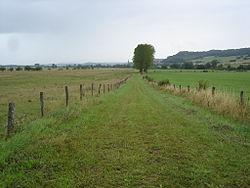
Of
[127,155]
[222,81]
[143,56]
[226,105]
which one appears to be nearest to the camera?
[127,155]

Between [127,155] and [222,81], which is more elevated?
[222,81]

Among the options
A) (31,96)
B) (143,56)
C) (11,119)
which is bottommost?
(31,96)

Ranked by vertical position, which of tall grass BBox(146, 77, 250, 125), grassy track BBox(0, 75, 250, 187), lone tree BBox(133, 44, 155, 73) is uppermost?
lone tree BBox(133, 44, 155, 73)

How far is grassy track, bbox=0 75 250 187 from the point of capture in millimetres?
4164

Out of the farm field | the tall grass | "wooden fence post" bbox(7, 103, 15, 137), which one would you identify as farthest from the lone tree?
"wooden fence post" bbox(7, 103, 15, 137)

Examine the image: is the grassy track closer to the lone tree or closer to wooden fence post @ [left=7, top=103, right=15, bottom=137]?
wooden fence post @ [left=7, top=103, right=15, bottom=137]

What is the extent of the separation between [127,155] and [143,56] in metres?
85.2

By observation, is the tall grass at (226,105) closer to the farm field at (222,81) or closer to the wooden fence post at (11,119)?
the farm field at (222,81)

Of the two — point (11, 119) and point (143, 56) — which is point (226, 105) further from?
point (143, 56)

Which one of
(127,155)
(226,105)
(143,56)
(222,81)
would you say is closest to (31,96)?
(127,155)

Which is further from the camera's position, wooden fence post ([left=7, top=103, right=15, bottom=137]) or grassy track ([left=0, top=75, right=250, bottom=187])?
wooden fence post ([left=7, top=103, right=15, bottom=137])

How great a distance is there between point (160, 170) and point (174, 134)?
2.93 m

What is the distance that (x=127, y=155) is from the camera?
5.36 meters

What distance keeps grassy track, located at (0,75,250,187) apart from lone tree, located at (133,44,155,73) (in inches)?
3201
